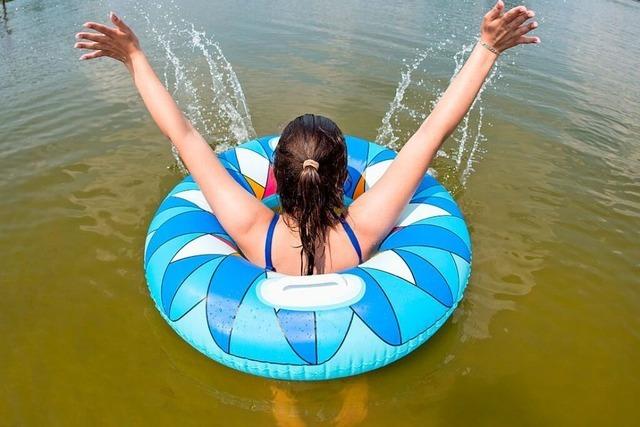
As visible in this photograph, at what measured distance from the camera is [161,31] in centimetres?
955

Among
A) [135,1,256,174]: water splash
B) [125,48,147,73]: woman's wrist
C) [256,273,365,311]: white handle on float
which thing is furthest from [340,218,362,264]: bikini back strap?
[135,1,256,174]: water splash

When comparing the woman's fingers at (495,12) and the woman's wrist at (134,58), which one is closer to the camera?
the woman's fingers at (495,12)

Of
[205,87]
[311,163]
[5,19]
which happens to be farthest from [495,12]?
[5,19]

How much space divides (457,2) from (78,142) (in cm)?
1326

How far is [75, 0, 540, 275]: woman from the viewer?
238cm

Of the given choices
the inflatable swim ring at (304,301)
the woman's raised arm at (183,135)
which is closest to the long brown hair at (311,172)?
the woman's raised arm at (183,135)

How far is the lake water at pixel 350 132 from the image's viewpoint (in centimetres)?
286

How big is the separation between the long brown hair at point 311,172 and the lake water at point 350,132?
106 cm

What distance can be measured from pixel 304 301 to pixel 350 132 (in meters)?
3.73

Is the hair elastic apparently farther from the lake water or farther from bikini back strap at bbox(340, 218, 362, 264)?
the lake water

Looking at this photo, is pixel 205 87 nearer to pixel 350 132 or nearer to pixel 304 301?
pixel 350 132

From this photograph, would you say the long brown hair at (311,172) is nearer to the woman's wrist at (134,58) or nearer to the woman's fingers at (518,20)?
the woman's wrist at (134,58)

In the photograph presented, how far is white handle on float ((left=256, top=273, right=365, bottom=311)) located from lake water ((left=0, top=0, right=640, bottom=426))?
64 cm

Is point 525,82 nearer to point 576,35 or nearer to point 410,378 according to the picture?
point 576,35
